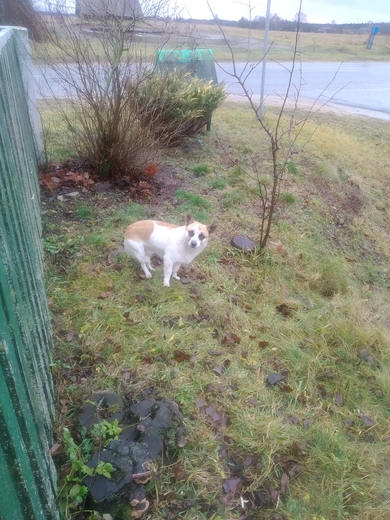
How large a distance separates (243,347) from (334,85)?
18834 mm

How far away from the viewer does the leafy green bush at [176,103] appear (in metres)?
6.75

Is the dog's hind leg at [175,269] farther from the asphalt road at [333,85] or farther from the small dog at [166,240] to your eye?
the asphalt road at [333,85]

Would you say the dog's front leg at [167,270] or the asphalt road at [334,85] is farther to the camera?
the asphalt road at [334,85]

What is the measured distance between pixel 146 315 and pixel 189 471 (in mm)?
1550

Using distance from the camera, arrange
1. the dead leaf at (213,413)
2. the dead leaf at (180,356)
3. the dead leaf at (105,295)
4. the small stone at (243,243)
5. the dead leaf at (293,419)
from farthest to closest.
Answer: the small stone at (243,243) < the dead leaf at (105,295) < the dead leaf at (180,356) < the dead leaf at (293,419) < the dead leaf at (213,413)

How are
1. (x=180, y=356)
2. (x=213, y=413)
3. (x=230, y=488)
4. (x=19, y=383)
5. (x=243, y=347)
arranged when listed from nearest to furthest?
(x=19, y=383) < (x=230, y=488) < (x=213, y=413) < (x=180, y=356) < (x=243, y=347)

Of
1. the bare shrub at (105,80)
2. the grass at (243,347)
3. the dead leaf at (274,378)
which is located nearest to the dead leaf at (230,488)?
the grass at (243,347)

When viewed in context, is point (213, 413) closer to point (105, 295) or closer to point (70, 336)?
point (70, 336)

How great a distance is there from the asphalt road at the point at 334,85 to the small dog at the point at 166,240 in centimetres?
896

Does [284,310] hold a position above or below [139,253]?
below

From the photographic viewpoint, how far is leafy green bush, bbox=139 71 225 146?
6.75m

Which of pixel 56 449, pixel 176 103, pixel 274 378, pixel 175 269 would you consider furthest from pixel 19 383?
pixel 176 103

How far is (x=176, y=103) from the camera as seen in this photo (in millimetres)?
7266

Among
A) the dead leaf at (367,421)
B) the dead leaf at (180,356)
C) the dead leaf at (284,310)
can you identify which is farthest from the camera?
the dead leaf at (284,310)
